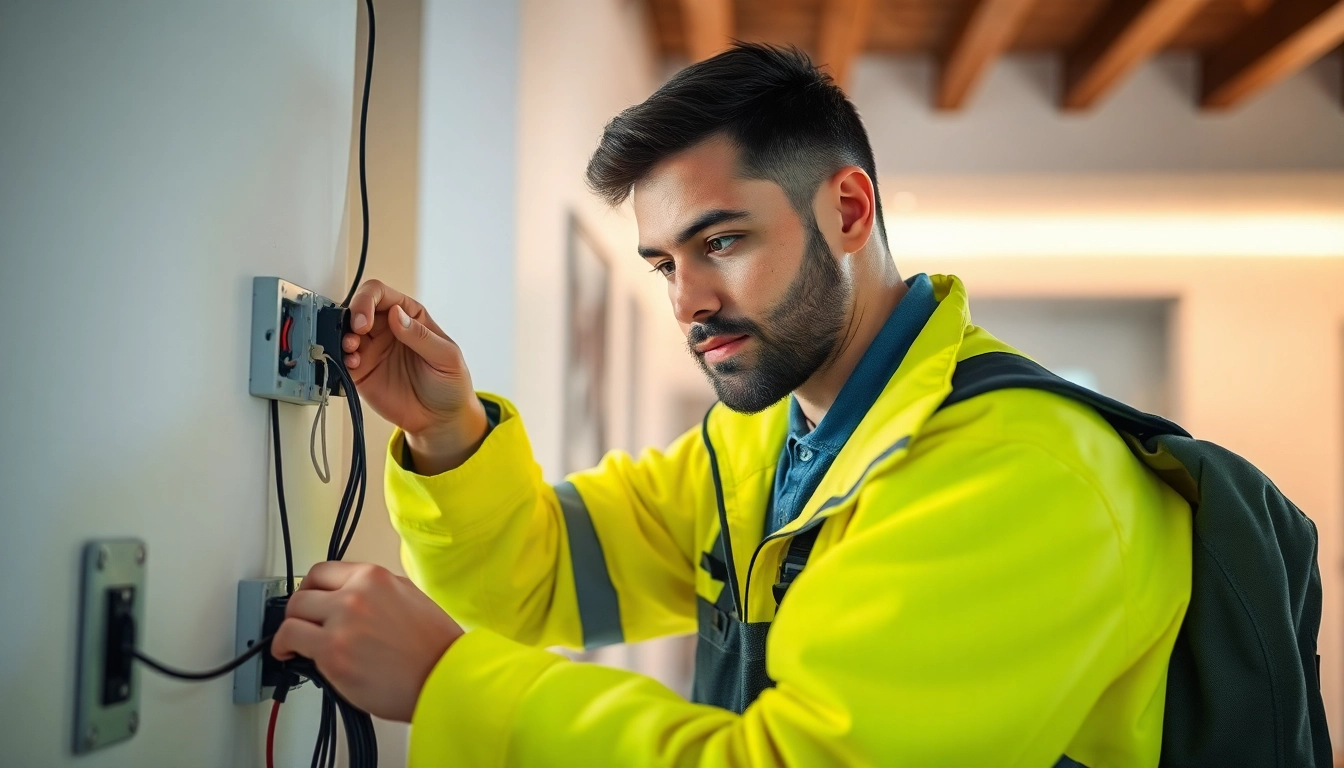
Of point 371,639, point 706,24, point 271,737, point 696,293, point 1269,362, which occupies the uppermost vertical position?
point 706,24

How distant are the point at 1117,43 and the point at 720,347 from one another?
3033mm

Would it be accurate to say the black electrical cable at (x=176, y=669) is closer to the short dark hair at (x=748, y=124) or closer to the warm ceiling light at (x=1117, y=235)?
the short dark hair at (x=748, y=124)

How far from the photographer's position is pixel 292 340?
0.98 m

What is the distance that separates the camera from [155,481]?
2.65 ft

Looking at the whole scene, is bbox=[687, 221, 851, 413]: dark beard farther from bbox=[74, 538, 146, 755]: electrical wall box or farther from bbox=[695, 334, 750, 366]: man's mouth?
bbox=[74, 538, 146, 755]: electrical wall box

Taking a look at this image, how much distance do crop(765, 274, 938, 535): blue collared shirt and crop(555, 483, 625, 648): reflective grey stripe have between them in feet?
0.82

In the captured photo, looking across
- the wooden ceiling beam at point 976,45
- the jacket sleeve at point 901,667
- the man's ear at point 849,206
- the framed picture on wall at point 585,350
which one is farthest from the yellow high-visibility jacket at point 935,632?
the wooden ceiling beam at point 976,45

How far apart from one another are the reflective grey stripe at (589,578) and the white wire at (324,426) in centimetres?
32

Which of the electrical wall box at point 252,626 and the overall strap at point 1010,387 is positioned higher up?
the overall strap at point 1010,387

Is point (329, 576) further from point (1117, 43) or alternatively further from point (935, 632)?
point (1117, 43)

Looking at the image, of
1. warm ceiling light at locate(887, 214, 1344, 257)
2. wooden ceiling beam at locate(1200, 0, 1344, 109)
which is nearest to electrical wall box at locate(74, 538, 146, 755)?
wooden ceiling beam at locate(1200, 0, 1344, 109)

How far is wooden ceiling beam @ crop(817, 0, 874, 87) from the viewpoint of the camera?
11.2 ft

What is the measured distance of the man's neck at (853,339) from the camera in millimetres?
1217

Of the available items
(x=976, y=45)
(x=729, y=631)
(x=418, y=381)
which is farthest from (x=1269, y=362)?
(x=418, y=381)
